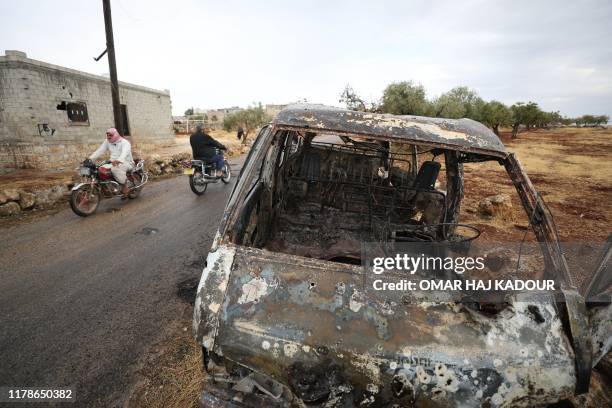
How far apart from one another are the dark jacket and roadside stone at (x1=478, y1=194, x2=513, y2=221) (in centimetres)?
658

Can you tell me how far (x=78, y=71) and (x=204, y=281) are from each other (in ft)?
48.8

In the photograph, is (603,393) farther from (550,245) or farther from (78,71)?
(78,71)

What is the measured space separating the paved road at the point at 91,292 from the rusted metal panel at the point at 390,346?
4.83 ft

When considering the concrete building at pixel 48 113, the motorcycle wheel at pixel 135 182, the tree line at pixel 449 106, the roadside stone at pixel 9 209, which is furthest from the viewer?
the tree line at pixel 449 106

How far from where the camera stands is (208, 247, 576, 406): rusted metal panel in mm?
1367

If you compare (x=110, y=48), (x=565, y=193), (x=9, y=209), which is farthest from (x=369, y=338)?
(x=110, y=48)

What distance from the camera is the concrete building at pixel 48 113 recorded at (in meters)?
9.84

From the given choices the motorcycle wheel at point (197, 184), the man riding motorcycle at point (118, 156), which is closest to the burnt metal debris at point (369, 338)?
the man riding motorcycle at point (118, 156)

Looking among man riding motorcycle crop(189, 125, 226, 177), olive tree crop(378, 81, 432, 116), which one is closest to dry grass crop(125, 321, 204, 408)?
man riding motorcycle crop(189, 125, 226, 177)

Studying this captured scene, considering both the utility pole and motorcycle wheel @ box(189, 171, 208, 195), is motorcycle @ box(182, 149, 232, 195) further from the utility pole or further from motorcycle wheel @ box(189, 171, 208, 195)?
the utility pole

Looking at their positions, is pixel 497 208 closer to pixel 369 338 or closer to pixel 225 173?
pixel 369 338

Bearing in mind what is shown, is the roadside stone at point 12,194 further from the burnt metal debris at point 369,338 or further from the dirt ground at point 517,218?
the burnt metal debris at point 369,338

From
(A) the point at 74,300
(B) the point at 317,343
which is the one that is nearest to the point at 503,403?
(B) the point at 317,343

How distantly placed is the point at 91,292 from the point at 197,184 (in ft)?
15.6
